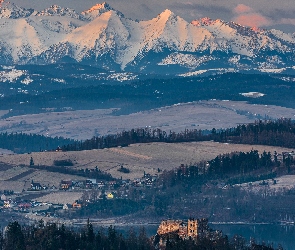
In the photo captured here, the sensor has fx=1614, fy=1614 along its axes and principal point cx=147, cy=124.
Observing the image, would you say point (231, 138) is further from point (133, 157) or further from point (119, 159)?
point (119, 159)

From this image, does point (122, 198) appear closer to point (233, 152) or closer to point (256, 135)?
point (233, 152)

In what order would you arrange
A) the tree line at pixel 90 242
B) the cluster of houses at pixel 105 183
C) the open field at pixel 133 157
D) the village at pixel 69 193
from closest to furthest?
the tree line at pixel 90 242 → the village at pixel 69 193 → the cluster of houses at pixel 105 183 → the open field at pixel 133 157

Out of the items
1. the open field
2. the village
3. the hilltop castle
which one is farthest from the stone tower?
the open field

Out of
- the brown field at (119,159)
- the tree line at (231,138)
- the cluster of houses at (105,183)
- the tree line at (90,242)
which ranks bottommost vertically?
the tree line at (90,242)

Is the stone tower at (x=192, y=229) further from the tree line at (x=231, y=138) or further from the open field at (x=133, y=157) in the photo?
the tree line at (x=231, y=138)

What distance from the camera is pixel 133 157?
6929 inches

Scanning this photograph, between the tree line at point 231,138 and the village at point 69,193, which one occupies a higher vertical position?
the tree line at point 231,138

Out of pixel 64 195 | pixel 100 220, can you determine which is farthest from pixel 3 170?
pixel 100 220

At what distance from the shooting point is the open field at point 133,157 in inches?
6550

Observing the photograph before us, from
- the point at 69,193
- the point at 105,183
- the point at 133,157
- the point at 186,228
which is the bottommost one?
the point at 186,228

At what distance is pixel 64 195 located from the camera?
152125 mm

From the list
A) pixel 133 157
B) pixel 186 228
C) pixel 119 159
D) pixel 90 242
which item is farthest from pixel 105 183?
pixel 90 242

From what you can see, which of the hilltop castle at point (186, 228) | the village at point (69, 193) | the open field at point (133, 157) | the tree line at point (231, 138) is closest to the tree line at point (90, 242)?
the hilltop castle at point (186, 228)

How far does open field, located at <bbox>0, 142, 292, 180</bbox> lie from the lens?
16638 centimetres
